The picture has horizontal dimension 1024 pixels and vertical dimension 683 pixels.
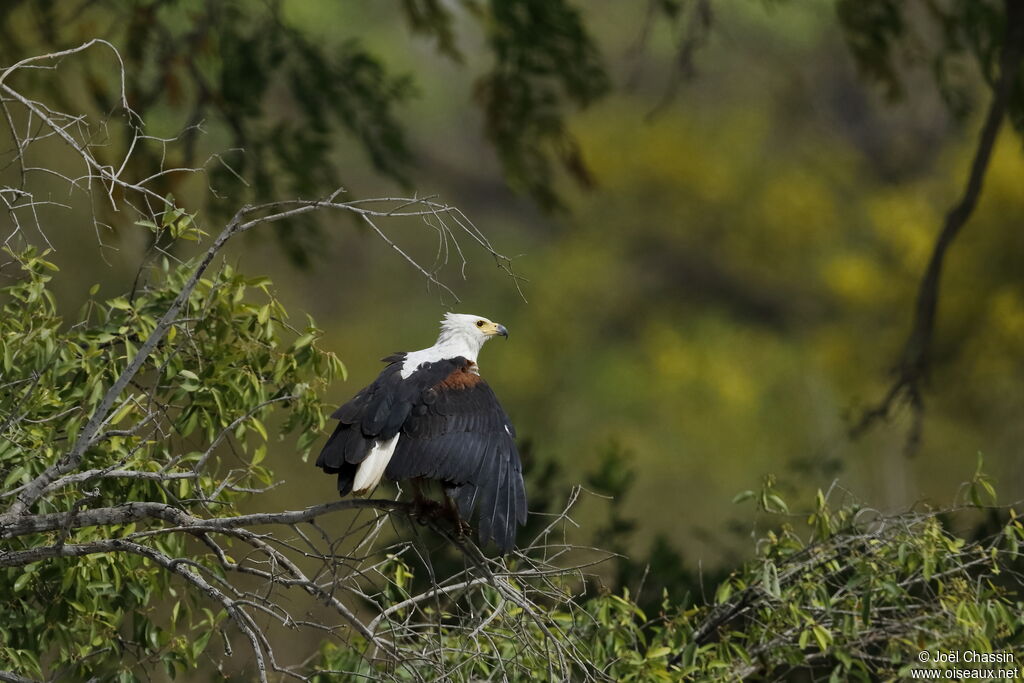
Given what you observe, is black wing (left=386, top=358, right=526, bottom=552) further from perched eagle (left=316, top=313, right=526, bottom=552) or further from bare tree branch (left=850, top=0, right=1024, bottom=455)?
bare tree branch (left=850, top=0, right=1024, bottom=455)

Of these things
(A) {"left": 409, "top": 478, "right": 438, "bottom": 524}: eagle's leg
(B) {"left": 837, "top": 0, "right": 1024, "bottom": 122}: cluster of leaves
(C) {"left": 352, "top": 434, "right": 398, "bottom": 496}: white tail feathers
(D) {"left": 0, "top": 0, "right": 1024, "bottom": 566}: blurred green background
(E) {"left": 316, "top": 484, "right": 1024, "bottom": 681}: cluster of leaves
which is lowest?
(D) {"left": 0, "top": 0, "right": 1024, "bottom": 566}: blurred green background

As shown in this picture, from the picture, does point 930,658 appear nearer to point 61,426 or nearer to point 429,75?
point 61,426

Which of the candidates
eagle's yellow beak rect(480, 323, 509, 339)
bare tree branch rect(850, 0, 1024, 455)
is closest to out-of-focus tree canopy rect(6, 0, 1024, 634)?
bare tree branch rect(850, 0, 1024, 455)

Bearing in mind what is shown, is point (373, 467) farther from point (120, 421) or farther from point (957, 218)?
point (957, 218)

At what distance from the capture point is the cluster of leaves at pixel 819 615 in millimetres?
3752

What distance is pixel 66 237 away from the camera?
519 inches

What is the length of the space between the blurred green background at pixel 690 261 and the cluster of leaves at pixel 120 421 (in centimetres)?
1137

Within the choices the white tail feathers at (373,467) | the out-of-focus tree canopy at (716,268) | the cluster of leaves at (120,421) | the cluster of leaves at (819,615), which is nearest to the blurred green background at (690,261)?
the out-of-focus tree canopy at (716,268)

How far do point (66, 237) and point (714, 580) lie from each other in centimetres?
928

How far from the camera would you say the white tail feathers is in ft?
11.2

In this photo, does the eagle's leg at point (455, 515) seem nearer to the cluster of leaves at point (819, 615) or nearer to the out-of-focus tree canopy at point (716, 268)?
the cluster of leaves at point (819, 615)

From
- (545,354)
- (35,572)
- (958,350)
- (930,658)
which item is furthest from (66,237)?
(930,658)

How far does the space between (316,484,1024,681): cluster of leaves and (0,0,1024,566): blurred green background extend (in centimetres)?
1101

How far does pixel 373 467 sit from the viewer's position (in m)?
3.47
